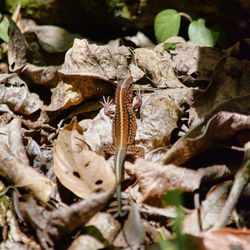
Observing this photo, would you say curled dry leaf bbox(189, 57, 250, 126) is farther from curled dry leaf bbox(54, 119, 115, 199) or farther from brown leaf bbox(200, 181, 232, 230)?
curled dry leaf bbox(54, 119, 115, 199)

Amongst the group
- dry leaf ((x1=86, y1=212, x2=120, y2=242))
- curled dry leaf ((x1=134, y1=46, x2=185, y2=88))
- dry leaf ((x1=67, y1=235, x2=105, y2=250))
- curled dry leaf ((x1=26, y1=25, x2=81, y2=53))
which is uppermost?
curled dry leaf ((x1=26, y1=25, x2=81, y2=53))

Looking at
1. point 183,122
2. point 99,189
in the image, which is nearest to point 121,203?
point 99,189

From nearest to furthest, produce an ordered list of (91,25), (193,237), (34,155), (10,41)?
1. (193,237)
2. (34,155)
3. (10,41)
4. (91,25)

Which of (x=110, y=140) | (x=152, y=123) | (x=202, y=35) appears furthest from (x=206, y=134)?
(x=202, y=35)

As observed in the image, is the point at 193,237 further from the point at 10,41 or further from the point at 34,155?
the point at 10,41

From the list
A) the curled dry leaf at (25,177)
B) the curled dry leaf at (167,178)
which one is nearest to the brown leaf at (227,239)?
the curled dry leaf at (167,178)

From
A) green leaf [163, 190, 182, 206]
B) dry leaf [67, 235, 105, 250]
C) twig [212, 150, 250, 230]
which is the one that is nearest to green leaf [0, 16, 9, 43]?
dry leaf [67, 235, 105, 250]
